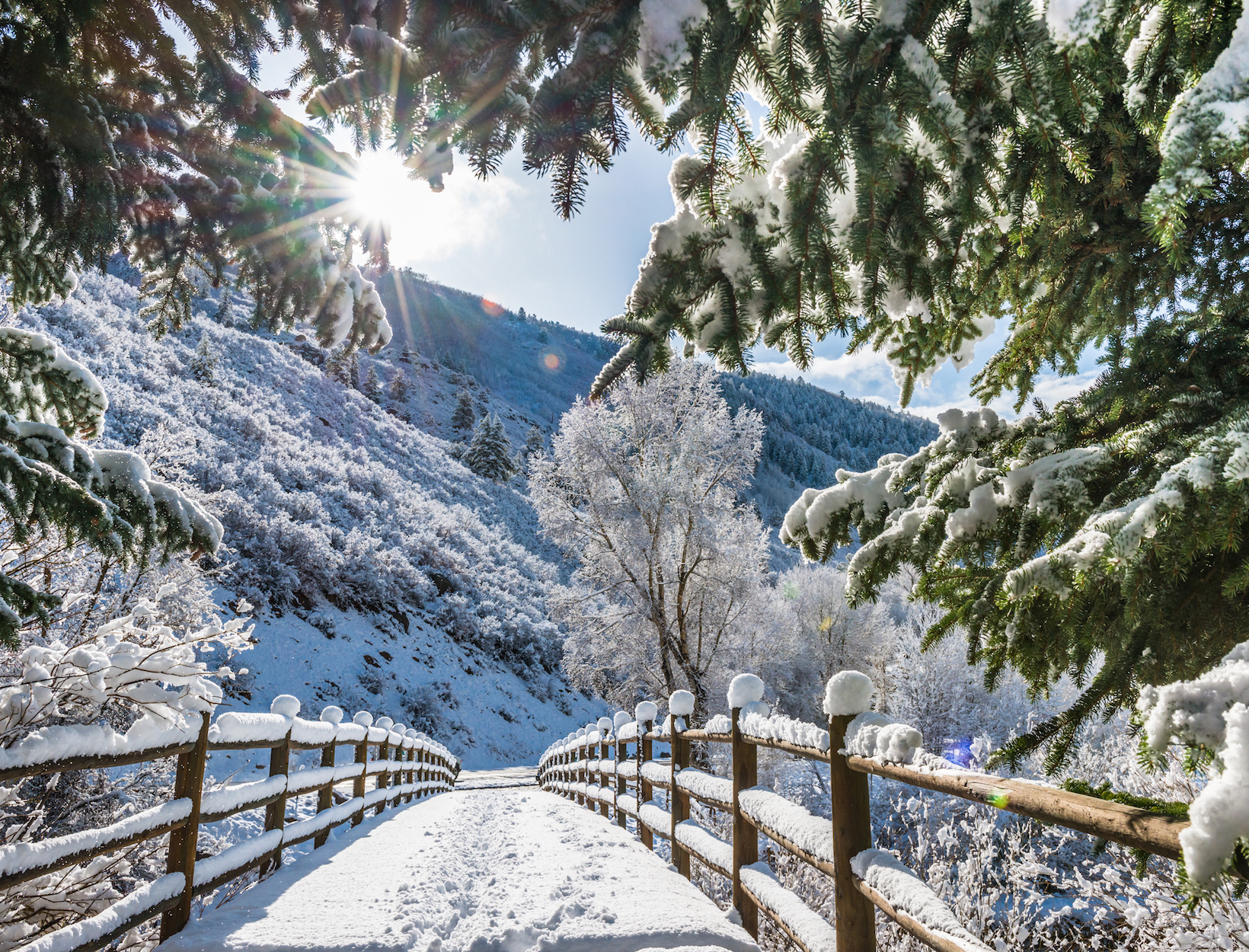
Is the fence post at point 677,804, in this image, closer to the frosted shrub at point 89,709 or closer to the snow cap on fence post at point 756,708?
the snow cap on fence post at point 756,708

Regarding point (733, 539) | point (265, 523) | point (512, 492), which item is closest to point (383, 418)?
point (512, 492)

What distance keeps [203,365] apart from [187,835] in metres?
32.5

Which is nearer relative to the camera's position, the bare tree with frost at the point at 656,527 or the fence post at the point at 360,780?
the fence post at the point at 360,780

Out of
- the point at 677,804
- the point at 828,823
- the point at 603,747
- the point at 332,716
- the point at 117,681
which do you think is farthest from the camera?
the point at 603,747

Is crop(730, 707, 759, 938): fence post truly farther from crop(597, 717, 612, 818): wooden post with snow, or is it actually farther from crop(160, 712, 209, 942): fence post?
crop(597, 717, 612, 818): wooden post with snow

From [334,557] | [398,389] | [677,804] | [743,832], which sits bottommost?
[677,804]

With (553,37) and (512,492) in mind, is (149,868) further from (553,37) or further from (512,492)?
(512,492)

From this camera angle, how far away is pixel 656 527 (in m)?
14.2

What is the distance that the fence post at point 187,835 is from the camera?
2908 mm

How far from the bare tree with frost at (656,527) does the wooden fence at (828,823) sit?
8967 mm

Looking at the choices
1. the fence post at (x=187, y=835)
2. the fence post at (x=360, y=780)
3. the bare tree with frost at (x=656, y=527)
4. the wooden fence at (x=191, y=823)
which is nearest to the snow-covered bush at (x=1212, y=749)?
the wooden fence at (x=191, y=823)

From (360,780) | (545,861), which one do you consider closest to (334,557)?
(360,780)

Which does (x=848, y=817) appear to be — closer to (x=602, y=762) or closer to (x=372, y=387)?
(x=602, y=762)

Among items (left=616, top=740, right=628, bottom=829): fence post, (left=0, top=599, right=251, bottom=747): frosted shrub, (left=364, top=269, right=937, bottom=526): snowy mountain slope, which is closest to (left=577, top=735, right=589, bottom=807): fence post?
(left=616, top=740, right=628, bottom=829): fence post
